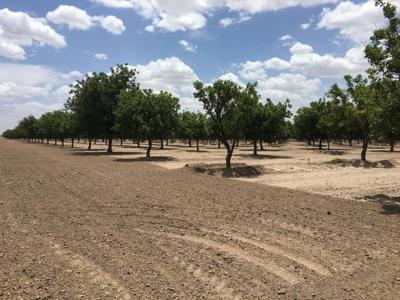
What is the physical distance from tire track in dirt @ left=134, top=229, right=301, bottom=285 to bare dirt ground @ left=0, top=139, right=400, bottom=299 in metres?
0.02

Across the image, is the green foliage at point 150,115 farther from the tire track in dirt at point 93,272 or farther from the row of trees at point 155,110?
the tire track in dirt at point 93,272

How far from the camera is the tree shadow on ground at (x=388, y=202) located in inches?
483

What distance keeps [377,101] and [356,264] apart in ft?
35.9

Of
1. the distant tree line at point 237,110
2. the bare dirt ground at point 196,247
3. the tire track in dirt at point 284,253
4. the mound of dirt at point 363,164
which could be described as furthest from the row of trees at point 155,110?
the tire track in dirt at point 284,253

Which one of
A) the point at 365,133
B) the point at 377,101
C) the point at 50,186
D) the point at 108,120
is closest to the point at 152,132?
the point at 108,120

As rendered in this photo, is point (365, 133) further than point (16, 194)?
Yes

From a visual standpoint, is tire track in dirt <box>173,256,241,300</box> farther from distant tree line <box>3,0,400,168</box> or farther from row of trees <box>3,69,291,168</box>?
row of trees <box>3,69,291,168</box>

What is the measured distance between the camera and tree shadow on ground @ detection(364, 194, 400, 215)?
12.3 m

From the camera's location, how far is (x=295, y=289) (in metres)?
6.06

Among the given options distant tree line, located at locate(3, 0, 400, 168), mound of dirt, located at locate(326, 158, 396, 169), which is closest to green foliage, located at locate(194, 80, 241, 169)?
distant tree line, located at locate(3, 0, 400, 168)

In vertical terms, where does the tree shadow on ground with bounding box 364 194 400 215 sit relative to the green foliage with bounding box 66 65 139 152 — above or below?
below

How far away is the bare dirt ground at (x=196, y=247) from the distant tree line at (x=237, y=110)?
17.0 feet

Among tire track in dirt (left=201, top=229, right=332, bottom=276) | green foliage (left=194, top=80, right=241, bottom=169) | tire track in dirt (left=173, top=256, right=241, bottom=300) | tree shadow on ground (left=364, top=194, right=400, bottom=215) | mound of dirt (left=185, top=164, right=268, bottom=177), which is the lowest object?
tire track in dirt (left=173, top=256, right=241, bottom=300)

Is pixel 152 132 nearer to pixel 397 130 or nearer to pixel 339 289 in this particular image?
pixel 397 130
